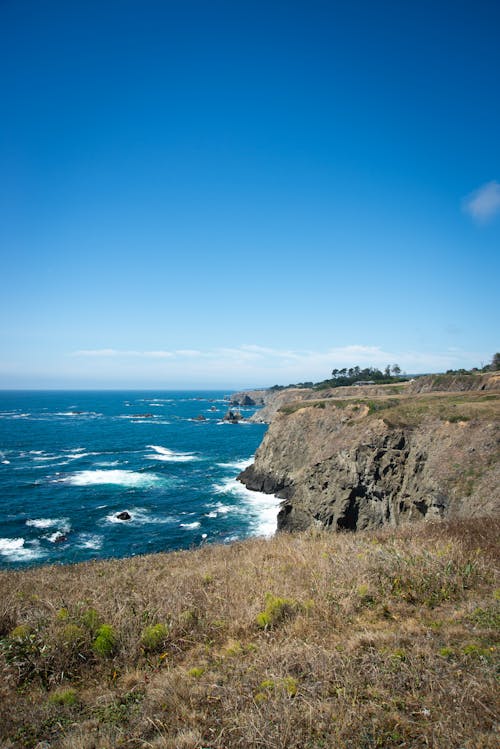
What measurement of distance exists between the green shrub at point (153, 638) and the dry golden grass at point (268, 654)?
2cm

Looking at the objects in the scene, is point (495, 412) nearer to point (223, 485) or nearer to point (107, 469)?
point (223, 485)

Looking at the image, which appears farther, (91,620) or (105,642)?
(91,620)

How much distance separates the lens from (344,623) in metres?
7.05

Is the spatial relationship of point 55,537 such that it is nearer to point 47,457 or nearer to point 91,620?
point 91,620

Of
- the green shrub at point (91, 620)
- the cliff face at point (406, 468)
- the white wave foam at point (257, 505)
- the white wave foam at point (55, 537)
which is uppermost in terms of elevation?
the green shrub at point (91, 620)

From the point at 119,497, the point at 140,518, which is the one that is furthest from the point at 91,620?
the point at 119,497

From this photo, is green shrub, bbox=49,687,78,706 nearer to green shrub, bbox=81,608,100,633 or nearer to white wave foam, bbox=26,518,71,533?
green shrub, bbox=81,608,100,633

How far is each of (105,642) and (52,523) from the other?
37153 millimetres

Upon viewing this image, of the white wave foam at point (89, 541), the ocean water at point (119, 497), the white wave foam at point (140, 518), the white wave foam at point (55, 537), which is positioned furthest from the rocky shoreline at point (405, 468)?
the white wave foam at point (55, 537)

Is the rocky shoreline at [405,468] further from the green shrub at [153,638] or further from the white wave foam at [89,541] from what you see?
the green shrub at [153,638]

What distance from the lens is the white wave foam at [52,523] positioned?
36.3 metres

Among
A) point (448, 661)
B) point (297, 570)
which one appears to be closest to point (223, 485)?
point (297, 570)

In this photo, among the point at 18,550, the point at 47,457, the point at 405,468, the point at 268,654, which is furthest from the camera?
the point at 47,457

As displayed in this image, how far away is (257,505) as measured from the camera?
148ft
